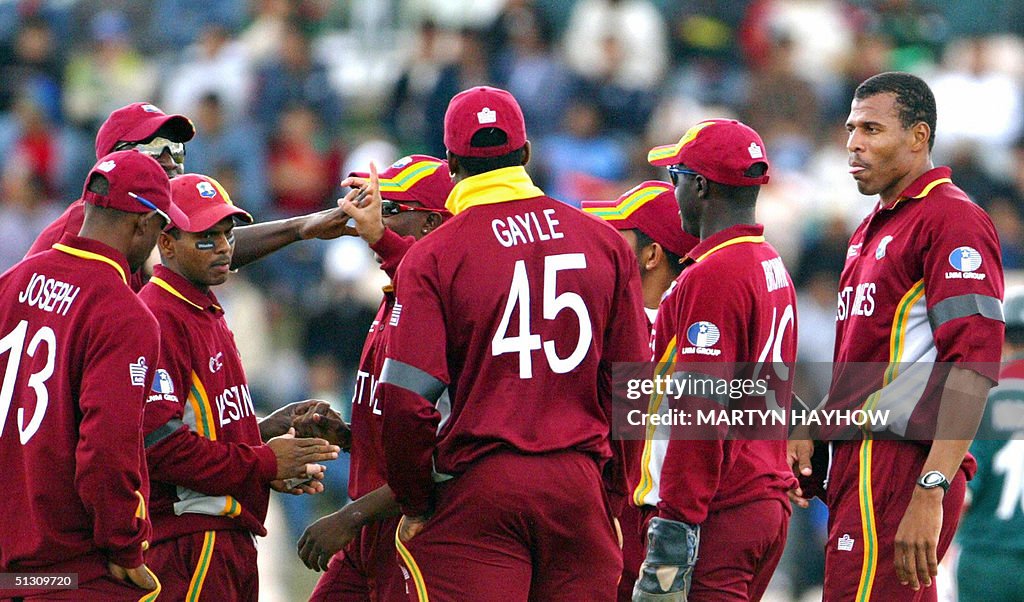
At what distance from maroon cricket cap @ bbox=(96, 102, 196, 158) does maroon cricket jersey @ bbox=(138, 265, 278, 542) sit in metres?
0.69

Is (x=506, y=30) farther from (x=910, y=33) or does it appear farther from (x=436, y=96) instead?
(x=910, y=33)

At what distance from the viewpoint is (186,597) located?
6113 mm

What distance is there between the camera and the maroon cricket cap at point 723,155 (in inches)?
240

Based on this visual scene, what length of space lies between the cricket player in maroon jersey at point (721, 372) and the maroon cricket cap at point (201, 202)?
1.71 metres

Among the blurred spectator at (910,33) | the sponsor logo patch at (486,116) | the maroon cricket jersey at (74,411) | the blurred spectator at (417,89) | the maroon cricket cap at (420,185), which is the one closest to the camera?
the maroon cricket jersey at (74,411)

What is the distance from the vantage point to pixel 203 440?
600 cm

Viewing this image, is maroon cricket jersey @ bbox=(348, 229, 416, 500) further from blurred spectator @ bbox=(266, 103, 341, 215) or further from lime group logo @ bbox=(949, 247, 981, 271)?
blurred spectator @ bbox=(266, 103, 341, 215)

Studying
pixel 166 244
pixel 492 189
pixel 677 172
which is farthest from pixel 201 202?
pixel 677 172

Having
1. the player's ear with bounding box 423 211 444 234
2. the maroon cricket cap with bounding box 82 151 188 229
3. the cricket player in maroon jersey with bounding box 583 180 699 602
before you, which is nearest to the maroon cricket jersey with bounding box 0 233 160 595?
the maroon cricket cap with bounding box 82 151 188 229

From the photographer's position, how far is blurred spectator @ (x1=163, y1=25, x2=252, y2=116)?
1516 centimetres

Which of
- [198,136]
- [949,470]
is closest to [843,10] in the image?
[198,136]

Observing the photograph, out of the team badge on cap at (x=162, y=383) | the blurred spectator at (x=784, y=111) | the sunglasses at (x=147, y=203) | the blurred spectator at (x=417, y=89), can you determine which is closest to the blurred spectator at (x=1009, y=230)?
the blurred spectator at (x=784, y=111)

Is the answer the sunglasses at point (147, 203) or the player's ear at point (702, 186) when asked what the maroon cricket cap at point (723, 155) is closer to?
the player's ear at point (702, 186)

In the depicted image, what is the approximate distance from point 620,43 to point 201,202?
32.8 feet
